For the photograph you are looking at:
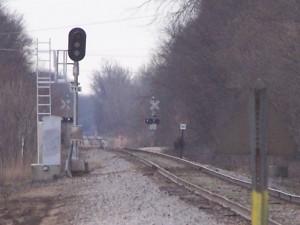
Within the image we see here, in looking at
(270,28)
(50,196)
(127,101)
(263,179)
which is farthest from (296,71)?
(127,101)

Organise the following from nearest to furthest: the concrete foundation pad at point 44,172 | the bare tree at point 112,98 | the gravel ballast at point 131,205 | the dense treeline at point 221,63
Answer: the gravel ballast at point 131,205, the concrete foundation pad at point 44,172, the dense treeline at point 221,63, the bare tree at point 112,98

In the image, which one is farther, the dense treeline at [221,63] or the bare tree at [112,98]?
the bare tree at [112,98]

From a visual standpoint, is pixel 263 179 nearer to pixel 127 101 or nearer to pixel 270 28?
pixel 270 28

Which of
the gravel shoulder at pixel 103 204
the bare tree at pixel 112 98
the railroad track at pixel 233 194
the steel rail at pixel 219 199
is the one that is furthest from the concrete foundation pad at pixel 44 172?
the bare tree at pixel 112 98

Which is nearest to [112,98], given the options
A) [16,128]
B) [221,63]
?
[221,63]

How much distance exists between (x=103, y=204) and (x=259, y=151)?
12.7m

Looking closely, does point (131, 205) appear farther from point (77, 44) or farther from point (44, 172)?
point (77, 44)

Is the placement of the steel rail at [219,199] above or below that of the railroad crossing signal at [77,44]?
below

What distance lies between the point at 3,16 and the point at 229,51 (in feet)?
112

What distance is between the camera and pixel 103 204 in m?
19.4

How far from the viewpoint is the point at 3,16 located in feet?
276

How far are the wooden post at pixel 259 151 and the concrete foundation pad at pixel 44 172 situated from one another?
2179cm

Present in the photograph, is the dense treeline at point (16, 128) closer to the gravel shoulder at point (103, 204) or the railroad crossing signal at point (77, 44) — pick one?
the railroad crossing signal at point (77, 44)

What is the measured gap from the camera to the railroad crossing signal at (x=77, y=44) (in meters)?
28.0
